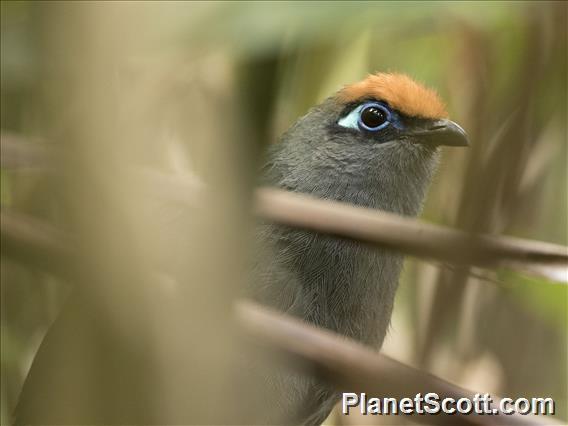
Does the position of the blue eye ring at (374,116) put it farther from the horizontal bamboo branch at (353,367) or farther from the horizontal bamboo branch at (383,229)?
the horizontal bamboo branch at (353,367)

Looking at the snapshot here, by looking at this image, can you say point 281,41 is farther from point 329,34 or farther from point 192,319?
point 192,319

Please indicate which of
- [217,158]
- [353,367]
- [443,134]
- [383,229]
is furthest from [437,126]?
[217,158]

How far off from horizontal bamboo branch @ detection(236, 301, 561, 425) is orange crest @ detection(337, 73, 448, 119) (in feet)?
5.41

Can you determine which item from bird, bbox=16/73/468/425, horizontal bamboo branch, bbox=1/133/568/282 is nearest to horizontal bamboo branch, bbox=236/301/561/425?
horizontal bamboo branch, bbox=1/133/568/282

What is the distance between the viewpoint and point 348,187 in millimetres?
3123

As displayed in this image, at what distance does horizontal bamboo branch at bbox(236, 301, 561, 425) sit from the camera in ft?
4.86

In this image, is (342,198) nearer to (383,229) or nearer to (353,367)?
(383,229)

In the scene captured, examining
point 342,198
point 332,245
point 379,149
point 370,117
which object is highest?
point 370,117

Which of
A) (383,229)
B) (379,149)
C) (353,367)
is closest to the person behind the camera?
(353,367)

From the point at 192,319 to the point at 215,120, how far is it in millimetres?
363

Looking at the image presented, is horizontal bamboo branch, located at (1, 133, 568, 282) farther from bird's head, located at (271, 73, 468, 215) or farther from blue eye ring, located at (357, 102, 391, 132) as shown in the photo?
blue eye ring, located at (357, 102, 391, 132)

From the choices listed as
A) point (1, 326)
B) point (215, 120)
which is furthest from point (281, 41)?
point (1, 326)

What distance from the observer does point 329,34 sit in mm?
2031

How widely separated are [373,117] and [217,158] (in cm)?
217
